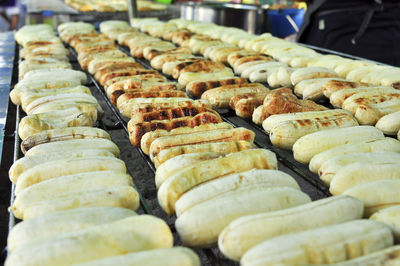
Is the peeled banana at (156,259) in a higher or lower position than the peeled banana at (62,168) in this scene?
higher

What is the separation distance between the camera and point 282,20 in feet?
28.0

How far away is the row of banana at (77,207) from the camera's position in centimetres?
144

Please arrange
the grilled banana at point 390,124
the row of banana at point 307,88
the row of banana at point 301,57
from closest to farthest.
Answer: the grilled banana at point 390,124, the row of banana at point 307,88, the row of banana at point 301,57

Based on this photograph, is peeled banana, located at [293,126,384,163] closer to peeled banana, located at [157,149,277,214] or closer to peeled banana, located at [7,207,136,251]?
peeled banana, located at [157,149,277,214]

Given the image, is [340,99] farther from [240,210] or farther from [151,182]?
[240,210]

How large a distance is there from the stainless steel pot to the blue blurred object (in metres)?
0.32

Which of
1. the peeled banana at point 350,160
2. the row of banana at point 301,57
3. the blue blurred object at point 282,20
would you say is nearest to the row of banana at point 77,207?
the peeled banana at point 350,160

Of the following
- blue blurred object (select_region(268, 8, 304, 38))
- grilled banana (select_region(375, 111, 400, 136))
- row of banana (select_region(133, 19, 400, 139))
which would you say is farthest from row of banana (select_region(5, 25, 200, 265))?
blue blurred object (select_region(268, 8, 304, 38))

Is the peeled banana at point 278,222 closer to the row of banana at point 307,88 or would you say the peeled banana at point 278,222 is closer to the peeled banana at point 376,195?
the peeled banana at point 376,195

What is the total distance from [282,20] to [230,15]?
1.33 metres

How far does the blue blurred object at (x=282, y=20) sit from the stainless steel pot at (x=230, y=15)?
0.32 metres

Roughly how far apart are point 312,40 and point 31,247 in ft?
17.7

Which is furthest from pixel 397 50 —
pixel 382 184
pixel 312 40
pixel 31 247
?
pixel 31 247

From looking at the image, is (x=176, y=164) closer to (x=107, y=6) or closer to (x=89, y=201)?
(x=89, y=201)
